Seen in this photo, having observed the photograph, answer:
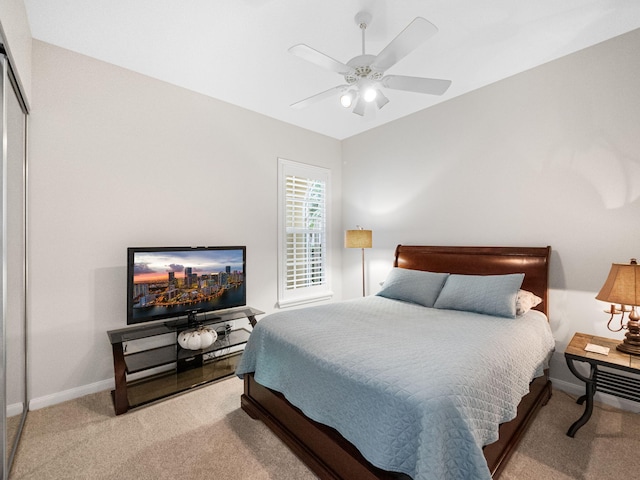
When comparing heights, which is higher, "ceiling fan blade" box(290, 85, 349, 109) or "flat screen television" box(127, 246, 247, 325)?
"ceiling fan blade" box(290, 85, 349, 109)

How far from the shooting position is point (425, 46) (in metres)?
2.40

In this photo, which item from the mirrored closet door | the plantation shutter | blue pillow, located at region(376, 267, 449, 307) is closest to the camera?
the mirrored closet door

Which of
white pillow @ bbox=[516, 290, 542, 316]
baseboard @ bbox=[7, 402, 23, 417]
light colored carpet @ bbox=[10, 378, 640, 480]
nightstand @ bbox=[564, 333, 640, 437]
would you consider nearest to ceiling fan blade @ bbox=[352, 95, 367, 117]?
white pillow @ bbox=[516, 290, 542, 316]

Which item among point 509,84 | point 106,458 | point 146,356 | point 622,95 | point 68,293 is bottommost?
point 106,458

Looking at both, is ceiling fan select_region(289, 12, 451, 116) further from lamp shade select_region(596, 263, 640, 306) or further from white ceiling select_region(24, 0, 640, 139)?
lamp shade select_region(596, 263, 640, 306)

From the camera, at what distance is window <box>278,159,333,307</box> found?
12.8 feet

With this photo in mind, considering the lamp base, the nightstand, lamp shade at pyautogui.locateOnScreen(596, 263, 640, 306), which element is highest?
lamp shade at pyautogui.locateOnScreen(596, 263, 640, 306)

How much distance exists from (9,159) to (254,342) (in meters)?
1.85

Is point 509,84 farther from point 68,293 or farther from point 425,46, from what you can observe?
point 68,293

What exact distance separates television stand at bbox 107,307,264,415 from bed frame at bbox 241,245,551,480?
27.8 inches

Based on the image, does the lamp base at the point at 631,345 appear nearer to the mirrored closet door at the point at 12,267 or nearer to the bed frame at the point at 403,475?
the bed frame at the point at 403,475

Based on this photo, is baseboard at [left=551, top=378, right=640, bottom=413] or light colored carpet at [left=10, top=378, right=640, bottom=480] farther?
baseboard at [left=551, top=378, right=640, bottom=413]

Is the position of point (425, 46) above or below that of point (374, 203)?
above

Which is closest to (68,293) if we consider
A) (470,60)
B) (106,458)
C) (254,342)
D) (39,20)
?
(106,458)
